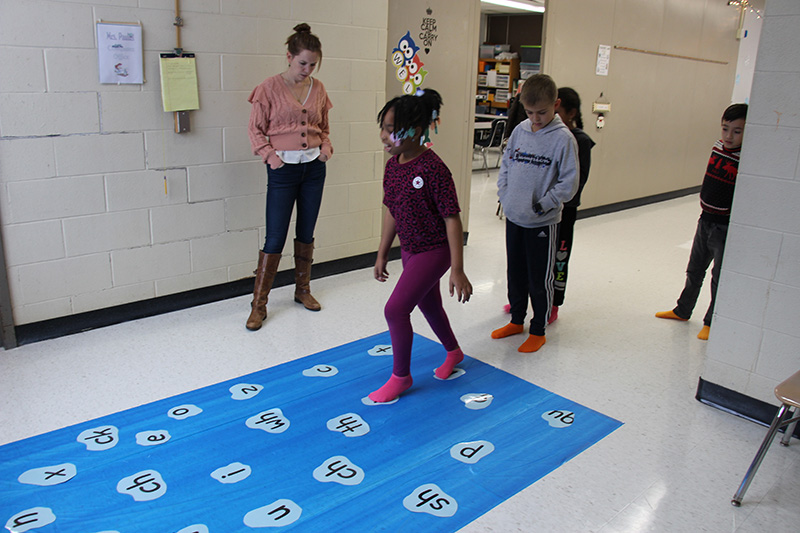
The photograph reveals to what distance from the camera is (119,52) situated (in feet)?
9.82

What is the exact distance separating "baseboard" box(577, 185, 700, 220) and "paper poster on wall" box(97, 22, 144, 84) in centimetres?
448

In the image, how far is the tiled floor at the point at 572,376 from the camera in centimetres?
199

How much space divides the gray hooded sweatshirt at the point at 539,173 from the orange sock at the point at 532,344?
0.58 meters

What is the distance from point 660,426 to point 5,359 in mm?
2837

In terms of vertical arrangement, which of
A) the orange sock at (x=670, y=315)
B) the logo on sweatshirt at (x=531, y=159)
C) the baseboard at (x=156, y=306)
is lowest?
the orange sock at (x=670, y=315)

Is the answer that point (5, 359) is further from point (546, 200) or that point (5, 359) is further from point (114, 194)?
point (546, 200)

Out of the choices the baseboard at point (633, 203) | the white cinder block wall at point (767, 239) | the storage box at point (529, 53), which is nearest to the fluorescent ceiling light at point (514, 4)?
the storage box at point (529, 53)

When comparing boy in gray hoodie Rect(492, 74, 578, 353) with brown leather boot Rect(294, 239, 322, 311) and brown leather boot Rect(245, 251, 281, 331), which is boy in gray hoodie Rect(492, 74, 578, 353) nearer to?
brown leather boot Rect(294, 239, 322, 311)

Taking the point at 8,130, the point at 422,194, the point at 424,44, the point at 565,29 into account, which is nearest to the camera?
the point at 422,194

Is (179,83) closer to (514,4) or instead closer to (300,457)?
(300,457)

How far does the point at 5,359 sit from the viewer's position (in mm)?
2832

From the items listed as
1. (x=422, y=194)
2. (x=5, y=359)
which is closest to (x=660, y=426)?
(x=422, y=194)

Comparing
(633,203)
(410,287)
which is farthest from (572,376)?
(633,203)

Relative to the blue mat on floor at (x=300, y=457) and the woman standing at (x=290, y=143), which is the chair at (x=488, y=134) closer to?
the woman standing at (x=290, y=143)
